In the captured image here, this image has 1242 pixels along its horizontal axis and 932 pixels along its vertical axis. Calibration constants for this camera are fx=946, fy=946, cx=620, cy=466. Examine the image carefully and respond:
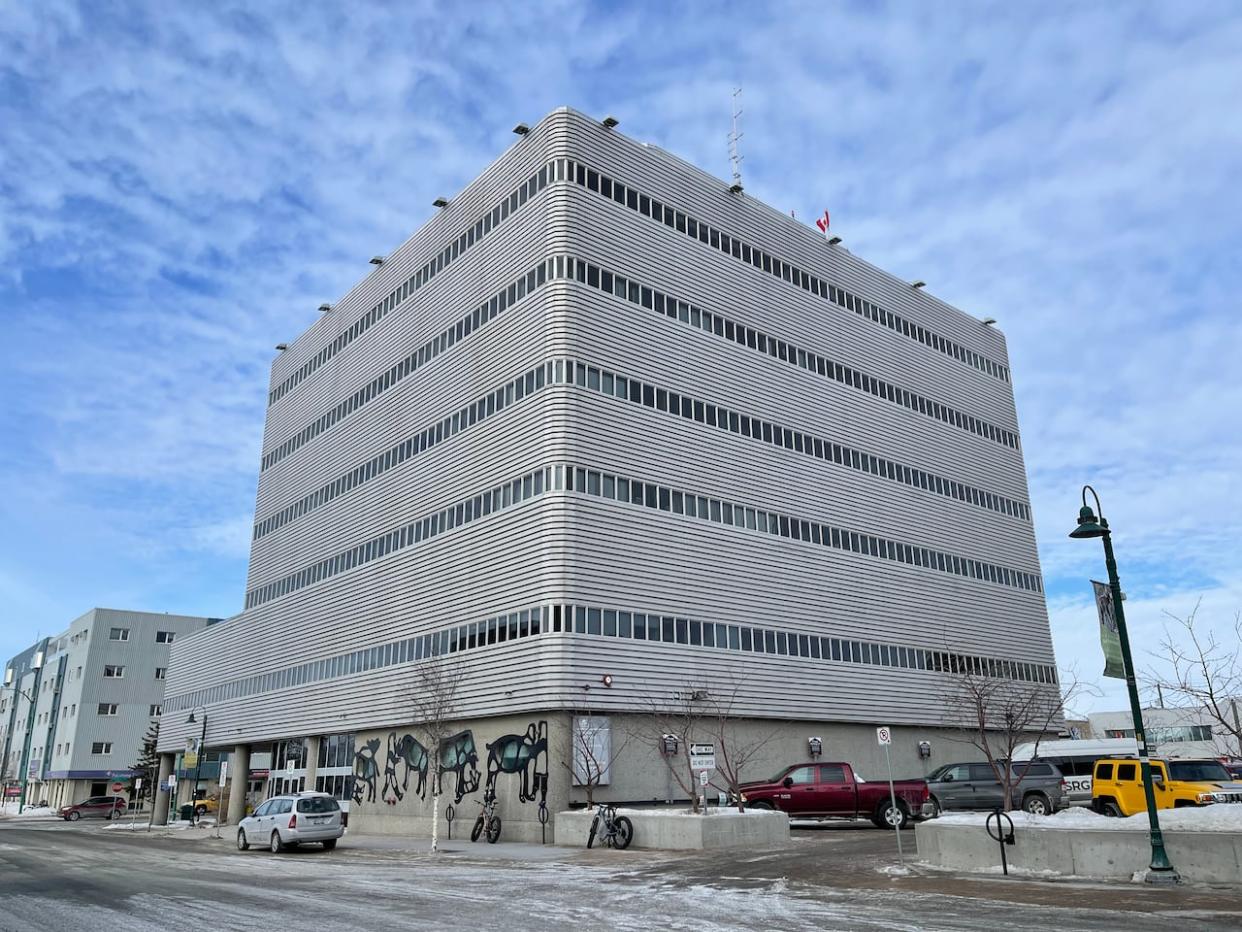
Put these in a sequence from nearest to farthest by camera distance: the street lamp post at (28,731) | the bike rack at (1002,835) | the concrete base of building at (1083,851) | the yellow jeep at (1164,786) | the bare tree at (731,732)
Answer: the concrete base of building at (1083,851)
the bike rack at (1002,835)
the yellow jeep at (1164,786)
the bare tree at (731,732)
the street lamp post at (28,731)

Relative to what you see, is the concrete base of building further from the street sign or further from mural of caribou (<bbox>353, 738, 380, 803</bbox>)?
mural of caribou (<bbox>353, 738, 380, 803</bbox>)

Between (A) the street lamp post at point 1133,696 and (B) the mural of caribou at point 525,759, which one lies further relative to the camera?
(B) the mural of caribou at point 525,759

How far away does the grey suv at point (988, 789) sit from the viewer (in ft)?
85.4

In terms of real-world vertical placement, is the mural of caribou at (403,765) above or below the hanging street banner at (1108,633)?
below

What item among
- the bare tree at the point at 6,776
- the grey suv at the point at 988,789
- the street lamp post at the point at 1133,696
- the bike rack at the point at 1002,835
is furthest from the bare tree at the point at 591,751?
the bare tree at the point at 6,776

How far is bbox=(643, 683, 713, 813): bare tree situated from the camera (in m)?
36.1

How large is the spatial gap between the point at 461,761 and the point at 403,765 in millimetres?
4842

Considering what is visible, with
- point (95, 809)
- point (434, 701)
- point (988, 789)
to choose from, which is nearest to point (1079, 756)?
point (988, 789)

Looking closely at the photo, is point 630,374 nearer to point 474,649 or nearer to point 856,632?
point 474,649

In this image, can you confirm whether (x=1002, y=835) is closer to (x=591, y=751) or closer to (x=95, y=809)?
(x=591, y=751)

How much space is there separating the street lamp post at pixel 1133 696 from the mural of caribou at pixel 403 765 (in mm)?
30218

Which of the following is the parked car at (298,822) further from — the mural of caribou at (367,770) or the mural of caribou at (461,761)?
the mural of caribou at (367,770)

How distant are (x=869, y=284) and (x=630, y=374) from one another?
69.3 ft

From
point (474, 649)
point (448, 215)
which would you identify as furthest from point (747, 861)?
point (448, 215)
